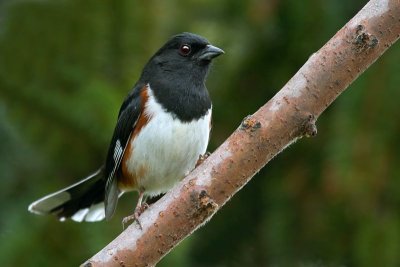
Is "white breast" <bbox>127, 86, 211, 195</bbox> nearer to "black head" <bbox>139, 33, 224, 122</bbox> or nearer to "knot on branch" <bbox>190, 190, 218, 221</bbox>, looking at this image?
"black head" <bbox>139, 33, 224, 122</bbox>

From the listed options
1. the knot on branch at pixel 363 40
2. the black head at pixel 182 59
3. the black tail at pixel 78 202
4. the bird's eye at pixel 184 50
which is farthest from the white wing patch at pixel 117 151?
the knot on branch at pixel 363 40

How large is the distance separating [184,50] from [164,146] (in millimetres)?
559

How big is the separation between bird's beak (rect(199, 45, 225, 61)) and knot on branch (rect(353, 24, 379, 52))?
1.24 m

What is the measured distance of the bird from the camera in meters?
3.34

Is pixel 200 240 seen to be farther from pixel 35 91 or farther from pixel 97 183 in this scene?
pixel 35 91

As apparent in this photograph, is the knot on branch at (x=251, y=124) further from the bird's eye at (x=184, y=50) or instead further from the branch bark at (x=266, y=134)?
the bird's eye at (x=184, y=50)

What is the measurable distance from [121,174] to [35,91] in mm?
579

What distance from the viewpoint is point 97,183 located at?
3775 mm

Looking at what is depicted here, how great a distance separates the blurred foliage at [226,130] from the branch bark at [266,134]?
78 centimetres

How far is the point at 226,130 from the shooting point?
3.79m

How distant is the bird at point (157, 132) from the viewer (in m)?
3.34

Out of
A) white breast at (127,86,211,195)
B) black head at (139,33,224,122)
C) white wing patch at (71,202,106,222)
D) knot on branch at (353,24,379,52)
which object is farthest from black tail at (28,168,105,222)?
knot on branch at (353,24,379,52)

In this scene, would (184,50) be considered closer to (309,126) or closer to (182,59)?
(182,59)

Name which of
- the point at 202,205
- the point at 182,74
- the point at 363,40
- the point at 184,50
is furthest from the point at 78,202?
the point at 363,40
